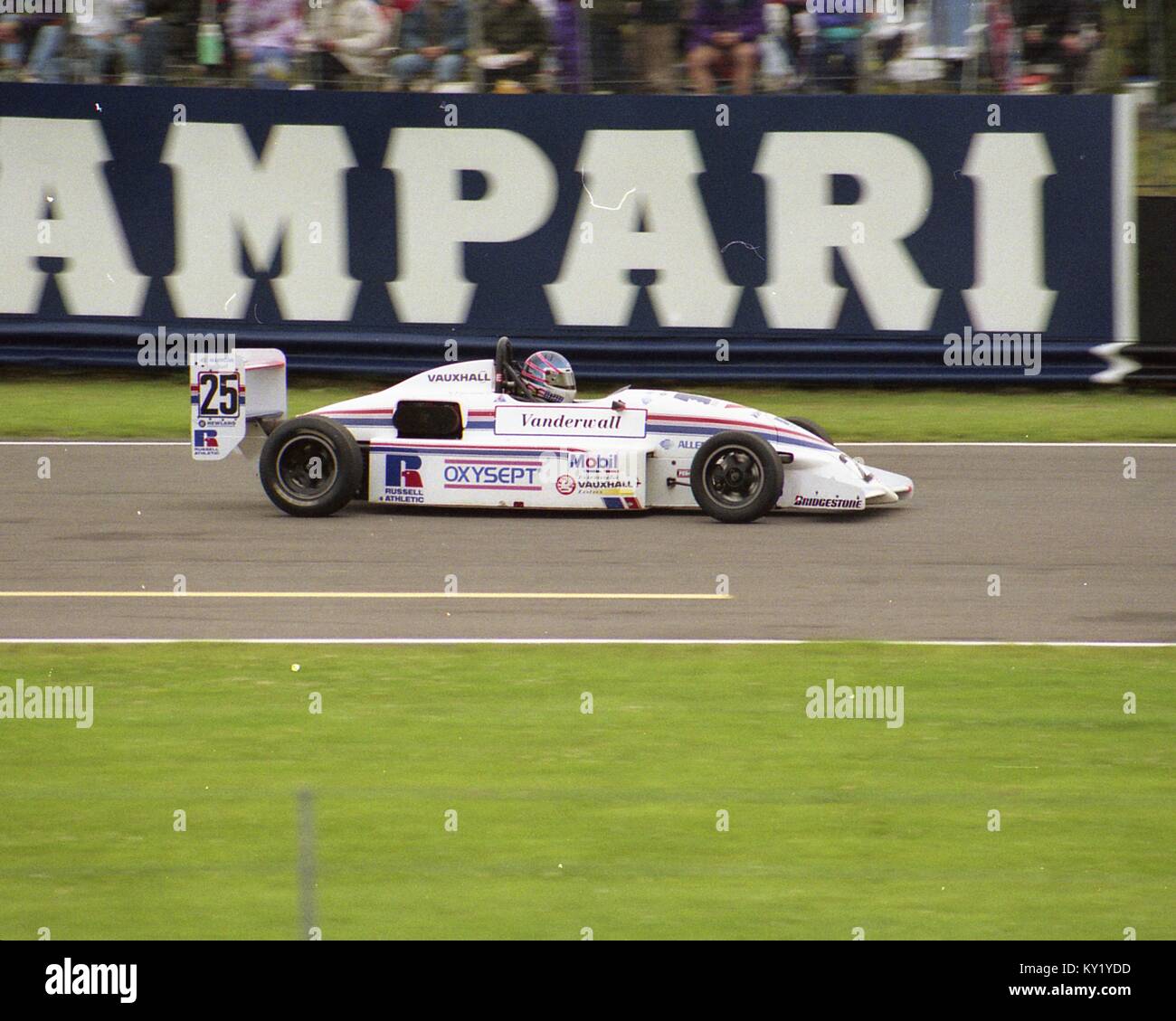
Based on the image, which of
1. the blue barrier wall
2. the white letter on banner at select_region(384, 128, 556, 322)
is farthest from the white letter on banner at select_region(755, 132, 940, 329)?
the white letter on banner at select_region(384, 128, 556, 322)

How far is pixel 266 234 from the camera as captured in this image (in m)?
19.0

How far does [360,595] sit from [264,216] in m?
8.89

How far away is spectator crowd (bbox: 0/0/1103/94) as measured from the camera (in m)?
18.4

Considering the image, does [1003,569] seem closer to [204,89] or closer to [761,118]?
[761,118]

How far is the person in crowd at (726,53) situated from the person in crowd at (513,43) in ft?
5.15

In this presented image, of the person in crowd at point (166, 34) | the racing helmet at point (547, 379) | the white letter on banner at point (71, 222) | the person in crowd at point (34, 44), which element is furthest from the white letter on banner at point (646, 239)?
the person in crowd at point (34, 44)

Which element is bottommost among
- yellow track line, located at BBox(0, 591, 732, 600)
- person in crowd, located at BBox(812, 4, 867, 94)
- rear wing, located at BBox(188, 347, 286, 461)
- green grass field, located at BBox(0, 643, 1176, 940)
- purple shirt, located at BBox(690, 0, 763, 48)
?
green grass field, located at BBox(0, 643, 1176, 940)

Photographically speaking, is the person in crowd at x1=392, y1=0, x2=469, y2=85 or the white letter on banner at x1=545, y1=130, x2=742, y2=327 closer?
the white letter on banner at x1=545, y1=130, x2=742, y2=327

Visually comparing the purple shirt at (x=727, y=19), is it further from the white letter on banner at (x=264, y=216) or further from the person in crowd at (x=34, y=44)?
the person in crowd at (x=34, y=44)

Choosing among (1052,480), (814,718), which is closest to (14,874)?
(814,718)

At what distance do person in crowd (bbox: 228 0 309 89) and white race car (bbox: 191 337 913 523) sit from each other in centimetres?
676

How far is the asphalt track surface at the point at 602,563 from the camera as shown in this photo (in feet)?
34.2

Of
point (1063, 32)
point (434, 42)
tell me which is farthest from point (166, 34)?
point (1063, 32)

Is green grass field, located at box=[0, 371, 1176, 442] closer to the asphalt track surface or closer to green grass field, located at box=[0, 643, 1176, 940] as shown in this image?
the asphalt track surface
